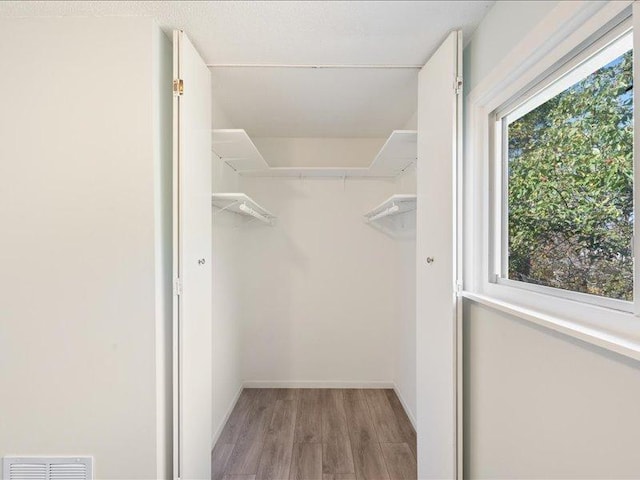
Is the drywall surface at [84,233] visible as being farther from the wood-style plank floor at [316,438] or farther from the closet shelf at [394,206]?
the closet shelf at [394,206]

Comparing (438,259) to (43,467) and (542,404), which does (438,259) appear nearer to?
(542,404)

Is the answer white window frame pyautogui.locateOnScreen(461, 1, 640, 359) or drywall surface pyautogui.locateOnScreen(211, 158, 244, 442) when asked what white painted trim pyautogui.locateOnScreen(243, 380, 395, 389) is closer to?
drywall surface pyautogui.locateOnScreen(211, 158, 244, 442)

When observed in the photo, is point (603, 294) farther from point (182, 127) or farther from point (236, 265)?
point (236, 265)

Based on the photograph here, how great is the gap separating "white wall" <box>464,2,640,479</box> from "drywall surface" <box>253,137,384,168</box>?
1711mm

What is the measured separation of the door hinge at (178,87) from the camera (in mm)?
1528

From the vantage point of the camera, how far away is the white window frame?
0.85 m

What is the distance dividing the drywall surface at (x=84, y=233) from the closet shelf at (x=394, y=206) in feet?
4.62

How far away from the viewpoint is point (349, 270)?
10.8 ft

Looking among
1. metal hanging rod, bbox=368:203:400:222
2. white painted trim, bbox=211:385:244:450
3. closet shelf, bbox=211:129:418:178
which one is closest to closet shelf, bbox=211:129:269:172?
closet shelf, bbox=211:129:418:178

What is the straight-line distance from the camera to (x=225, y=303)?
105 inches

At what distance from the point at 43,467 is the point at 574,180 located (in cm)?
239

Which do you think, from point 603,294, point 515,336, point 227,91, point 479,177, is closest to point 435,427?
point 515,336

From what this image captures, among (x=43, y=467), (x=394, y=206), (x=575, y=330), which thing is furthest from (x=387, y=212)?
(x=43, y=467)

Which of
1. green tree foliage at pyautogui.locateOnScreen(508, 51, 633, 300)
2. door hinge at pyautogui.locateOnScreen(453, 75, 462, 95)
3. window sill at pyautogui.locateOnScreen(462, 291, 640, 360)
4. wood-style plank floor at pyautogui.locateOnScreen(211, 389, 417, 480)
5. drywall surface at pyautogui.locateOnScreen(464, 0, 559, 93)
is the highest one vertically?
drywall surface at pyautogui.locateOnScreen(464, 0, 559, 93)
